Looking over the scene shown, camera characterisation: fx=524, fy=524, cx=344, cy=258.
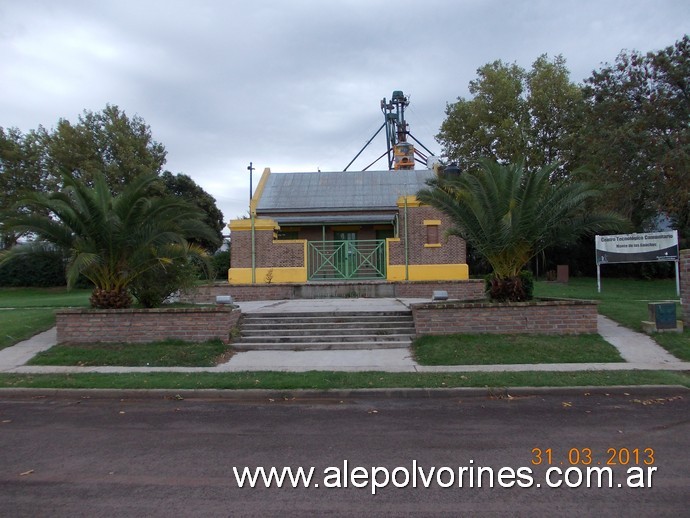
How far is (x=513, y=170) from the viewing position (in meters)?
12.3

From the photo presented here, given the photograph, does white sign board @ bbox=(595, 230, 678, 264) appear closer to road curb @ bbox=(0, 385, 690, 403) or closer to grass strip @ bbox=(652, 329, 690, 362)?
grass strip @ bbox=(652, 329, 690, 362)

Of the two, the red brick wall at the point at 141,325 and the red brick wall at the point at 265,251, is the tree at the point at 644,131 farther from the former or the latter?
the red brick wall at the point at 141,325

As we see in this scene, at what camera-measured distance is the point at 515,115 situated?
3488 cm

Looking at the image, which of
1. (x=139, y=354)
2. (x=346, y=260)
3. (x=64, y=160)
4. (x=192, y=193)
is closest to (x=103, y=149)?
(x=64, y=160)

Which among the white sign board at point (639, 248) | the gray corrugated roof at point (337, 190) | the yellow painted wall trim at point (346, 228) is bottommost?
the white sign board at point (639, 248)

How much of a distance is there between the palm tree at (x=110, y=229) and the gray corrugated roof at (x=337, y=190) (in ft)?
50.0

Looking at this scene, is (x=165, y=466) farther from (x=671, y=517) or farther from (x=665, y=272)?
(x=665, y=272)

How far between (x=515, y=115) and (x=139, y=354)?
1221 inches

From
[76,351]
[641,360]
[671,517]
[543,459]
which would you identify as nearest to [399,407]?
[543,459]

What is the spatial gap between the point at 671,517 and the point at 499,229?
8655 mm

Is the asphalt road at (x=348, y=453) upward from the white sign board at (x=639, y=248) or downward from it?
downward

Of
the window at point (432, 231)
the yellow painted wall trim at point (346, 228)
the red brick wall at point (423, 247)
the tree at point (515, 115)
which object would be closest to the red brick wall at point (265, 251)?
the red brick wall at point (423, 247)

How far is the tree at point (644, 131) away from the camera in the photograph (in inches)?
873

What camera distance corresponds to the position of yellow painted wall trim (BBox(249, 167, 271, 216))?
27578mm
